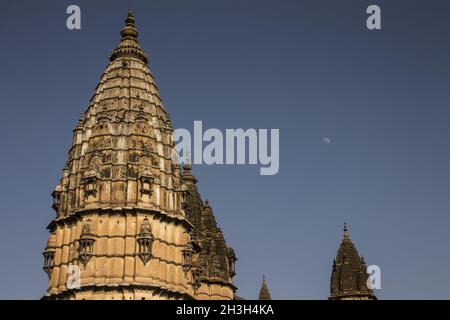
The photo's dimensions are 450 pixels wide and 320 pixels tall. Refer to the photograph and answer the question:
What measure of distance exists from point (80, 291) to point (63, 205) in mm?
7182

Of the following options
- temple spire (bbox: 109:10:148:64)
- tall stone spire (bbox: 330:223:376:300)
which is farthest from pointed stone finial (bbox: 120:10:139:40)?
tall stone spire (bbox: 330:223:376:300)

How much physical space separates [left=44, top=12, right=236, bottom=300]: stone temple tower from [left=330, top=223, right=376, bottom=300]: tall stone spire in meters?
15.3

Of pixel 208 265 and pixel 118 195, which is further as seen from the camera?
pixel 208 265

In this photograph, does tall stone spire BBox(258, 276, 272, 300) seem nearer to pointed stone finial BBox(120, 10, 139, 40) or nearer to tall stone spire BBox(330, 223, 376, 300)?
tall stone spire BBox(330, 223, 376, 300)

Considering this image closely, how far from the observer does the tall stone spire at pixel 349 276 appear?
65606 mm

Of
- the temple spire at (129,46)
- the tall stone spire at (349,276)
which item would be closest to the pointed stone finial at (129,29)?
the temple spire at (129,46)

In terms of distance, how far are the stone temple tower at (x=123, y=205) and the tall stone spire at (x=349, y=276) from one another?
1534cm

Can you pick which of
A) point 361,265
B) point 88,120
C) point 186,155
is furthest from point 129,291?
point 361,265

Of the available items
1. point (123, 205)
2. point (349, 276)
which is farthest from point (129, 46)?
point (349, 276)

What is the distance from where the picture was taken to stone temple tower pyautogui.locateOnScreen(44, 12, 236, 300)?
48875 mm

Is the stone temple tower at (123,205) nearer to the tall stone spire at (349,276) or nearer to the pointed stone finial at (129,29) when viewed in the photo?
the pointed stone finial at (129,29)

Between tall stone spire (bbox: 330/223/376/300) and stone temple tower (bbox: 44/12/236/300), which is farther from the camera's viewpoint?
tall stone spire (bbox: 330/223/376/300)
